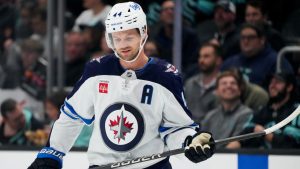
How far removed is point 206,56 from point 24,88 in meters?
1.25

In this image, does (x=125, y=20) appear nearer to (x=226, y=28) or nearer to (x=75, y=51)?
(x=226, y=28)

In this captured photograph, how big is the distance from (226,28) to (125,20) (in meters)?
2.31

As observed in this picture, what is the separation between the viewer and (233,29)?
5492 millimetres

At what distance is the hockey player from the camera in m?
3.33

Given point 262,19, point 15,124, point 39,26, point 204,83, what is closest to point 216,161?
point 204,83

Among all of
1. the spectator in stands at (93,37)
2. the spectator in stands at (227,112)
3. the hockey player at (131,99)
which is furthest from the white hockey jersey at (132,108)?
the spectator in stands at (93,37)

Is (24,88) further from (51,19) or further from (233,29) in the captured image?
(233,29)

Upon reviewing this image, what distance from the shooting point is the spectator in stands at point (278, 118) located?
4.60 metres

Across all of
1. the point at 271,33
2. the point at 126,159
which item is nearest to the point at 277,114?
the point at 271,33

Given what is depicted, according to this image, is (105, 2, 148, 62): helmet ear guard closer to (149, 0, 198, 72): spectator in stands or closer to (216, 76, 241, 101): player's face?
(216, 76, 241, 101): player's face

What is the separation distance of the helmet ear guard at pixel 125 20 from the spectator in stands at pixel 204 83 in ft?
6.36

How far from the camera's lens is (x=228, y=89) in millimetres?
5105

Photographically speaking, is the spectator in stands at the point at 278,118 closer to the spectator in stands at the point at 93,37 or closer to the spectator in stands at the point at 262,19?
the spectator in stands at the point at 262,19

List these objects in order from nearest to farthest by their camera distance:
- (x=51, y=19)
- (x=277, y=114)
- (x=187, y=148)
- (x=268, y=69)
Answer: (x=187, y=148)
(x=277, y=114)
(x=268, y=69)
(x=51, y=19)
